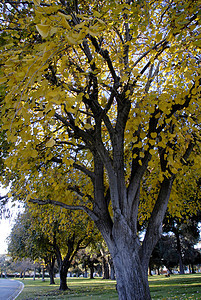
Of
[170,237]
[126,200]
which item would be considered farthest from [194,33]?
[170,237]

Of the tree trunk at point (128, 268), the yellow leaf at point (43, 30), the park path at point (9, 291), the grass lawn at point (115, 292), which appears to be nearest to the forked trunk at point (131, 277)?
the tree trunk at point (128, 268)

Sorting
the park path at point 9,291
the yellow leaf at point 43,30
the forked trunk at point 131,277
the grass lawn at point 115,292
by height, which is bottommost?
the park path at point 9,291

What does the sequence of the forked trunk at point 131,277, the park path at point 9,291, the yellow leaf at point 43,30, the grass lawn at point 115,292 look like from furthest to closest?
the park path at point 9,291 < the grass lawn at point 115,292 < the forked trunk at point 131,277 < the yellow leaf at point 43,30

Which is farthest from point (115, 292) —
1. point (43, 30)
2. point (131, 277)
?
point (43, 30)

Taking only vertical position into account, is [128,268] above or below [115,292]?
above

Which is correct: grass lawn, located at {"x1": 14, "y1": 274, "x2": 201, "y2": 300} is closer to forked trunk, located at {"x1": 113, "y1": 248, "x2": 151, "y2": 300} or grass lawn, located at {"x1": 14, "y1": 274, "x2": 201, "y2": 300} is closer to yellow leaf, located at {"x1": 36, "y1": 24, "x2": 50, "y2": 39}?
forked trunk, located at {"x1": 113, "y1": 248, "x2": 151, "y2": 300}

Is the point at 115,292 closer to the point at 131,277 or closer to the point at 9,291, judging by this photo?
the point at 131,277

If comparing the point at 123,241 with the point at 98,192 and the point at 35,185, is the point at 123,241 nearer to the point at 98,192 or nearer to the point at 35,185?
the point at 98,192

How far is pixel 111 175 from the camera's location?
13.8 feet

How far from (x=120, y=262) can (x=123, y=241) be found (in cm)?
34

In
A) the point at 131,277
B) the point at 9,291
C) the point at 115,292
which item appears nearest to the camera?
the point at 131,277

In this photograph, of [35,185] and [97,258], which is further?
[97,258]

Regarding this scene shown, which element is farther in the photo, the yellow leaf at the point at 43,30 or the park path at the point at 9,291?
the park path at the point at 9,291

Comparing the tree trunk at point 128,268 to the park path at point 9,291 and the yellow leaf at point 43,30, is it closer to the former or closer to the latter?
the yellow leaf at point 43,30
